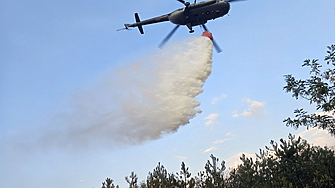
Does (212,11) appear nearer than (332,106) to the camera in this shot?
No

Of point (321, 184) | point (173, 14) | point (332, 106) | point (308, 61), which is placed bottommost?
point (321, 184)

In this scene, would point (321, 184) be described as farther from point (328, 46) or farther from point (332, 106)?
point (328, 46)

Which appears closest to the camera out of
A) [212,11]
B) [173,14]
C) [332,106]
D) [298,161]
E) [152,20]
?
[332,106]

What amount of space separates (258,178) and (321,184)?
445 cm

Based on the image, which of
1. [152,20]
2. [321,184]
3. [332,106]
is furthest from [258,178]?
[152,20]

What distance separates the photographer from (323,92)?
14.1 m

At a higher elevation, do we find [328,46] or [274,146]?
[328,46]

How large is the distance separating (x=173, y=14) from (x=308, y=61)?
59.8 feet

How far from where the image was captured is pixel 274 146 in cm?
2900

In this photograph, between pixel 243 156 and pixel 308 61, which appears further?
pixel 243 156

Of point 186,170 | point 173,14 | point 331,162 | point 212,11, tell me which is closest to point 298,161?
point 331,162

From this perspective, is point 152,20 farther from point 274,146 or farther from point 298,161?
point 298,161

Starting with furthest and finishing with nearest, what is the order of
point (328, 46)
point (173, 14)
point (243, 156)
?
1. point (243, 156)
2. point (173, 14)
3. point (328, 46)

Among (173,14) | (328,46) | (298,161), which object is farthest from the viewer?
(173,14)
